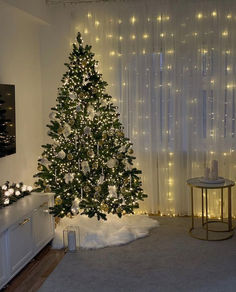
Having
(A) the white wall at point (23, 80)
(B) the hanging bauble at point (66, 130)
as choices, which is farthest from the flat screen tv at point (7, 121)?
(B) the hanging bauble at point (66, 130)

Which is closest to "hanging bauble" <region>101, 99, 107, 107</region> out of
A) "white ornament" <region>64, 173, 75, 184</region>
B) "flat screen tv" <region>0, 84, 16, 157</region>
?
"white ornament" <region>64, 173, 75, 184</region>

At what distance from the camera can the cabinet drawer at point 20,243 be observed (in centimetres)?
361

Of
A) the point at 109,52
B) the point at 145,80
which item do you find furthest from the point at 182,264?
the point at 109,52

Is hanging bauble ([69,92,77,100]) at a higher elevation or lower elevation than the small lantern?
higher

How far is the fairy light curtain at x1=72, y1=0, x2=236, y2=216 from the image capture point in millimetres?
5148

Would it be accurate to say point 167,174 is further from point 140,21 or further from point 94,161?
point 140,21

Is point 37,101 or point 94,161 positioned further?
point 37,101

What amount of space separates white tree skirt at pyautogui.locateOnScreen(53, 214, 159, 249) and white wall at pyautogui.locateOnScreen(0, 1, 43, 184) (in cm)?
89

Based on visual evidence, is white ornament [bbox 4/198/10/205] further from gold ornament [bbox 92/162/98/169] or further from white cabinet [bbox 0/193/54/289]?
gold ornament [bbox 92/162/98/169]

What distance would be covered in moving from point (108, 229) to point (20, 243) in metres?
1.38

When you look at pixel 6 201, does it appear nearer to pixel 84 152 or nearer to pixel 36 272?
pixel 36 272

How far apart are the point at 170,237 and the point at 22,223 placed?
1.81m

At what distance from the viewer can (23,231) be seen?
12.7ft

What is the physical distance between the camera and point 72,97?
4758mm
